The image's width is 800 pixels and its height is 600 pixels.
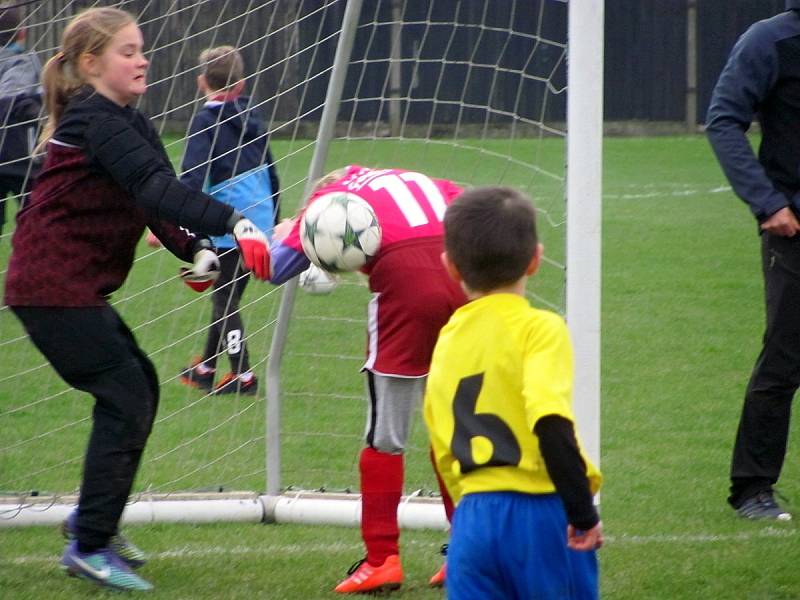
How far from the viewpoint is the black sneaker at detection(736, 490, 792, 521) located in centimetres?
451

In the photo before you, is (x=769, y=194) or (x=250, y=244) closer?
(x=250, y=244)

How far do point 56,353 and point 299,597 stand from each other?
958 mm

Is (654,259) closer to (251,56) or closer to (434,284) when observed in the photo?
(251,56)

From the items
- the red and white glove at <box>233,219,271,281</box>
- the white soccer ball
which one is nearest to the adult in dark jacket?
the white soccer ball

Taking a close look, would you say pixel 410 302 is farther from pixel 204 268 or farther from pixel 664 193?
pixel 664 193

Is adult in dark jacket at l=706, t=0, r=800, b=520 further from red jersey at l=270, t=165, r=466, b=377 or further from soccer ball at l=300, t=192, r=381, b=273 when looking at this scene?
soccer ball at l=300, t=192, r=381, b=273

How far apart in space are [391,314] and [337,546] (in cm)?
101

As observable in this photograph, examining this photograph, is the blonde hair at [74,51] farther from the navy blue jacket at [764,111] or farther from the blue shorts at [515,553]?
the navy blue jacket at [764,111]

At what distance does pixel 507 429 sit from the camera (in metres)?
2.64

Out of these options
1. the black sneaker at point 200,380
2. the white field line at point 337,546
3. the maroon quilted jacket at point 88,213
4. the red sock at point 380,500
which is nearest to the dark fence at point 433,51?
the maroon quilted jacket at point 88,213

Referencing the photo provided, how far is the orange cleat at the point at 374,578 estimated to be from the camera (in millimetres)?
3740

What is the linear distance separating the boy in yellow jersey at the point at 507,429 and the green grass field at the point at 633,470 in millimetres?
1187

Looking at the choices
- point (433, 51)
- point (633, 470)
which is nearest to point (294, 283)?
point (633, 470)

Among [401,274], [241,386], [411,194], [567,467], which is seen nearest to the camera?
[567,467]
